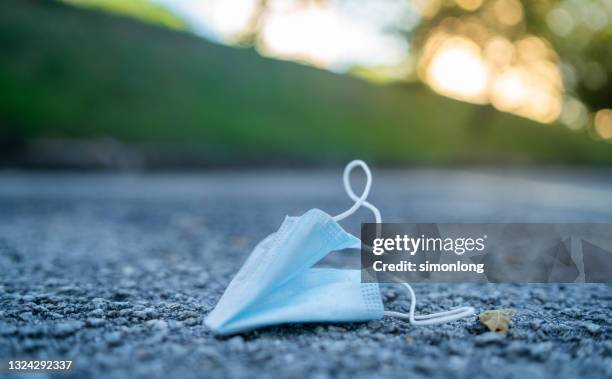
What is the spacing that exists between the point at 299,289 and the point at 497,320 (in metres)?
0.69

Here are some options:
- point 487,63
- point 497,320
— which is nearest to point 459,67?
point 487,63

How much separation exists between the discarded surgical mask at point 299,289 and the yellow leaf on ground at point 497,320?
3.1 inches

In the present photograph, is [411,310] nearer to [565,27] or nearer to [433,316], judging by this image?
[433,316]

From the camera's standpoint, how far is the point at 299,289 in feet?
5.93

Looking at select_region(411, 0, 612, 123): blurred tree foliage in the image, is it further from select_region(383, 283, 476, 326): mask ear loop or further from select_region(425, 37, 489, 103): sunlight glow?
select_region(383, 283, 476, 326): mask ear loop

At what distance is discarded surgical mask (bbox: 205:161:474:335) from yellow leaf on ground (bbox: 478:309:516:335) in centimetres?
8

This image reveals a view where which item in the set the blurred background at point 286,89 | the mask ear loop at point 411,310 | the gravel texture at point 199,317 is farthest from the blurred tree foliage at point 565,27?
the mask ear loop at point 411,310

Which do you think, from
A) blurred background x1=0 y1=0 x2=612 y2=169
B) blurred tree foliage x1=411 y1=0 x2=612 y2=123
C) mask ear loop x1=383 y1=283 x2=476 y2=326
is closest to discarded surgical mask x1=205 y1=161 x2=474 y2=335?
mask ear loop x1=383 y1=283 x2=476 y2=326

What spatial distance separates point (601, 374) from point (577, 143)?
23.1m

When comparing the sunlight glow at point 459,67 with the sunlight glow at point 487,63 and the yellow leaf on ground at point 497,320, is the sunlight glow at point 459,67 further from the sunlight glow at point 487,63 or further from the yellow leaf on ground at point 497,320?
the yellow leaf on ground at point 497,320

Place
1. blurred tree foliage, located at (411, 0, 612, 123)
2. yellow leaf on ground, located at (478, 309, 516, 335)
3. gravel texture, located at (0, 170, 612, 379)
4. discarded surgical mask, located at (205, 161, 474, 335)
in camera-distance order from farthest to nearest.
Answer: blurred tree foliage, located at (411, 0, 612, 123), yellow leaf on ground, located at (478, 309, 516, 335), discarded surgical mask, located at (205, 161, 474, 335), gravel texture, located at (0, 170, 612, 379)

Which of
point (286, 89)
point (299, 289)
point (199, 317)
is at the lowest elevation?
point (199, 317)

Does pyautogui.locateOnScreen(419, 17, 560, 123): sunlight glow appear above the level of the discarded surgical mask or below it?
above

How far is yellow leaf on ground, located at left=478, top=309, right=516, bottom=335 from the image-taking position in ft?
5.92
